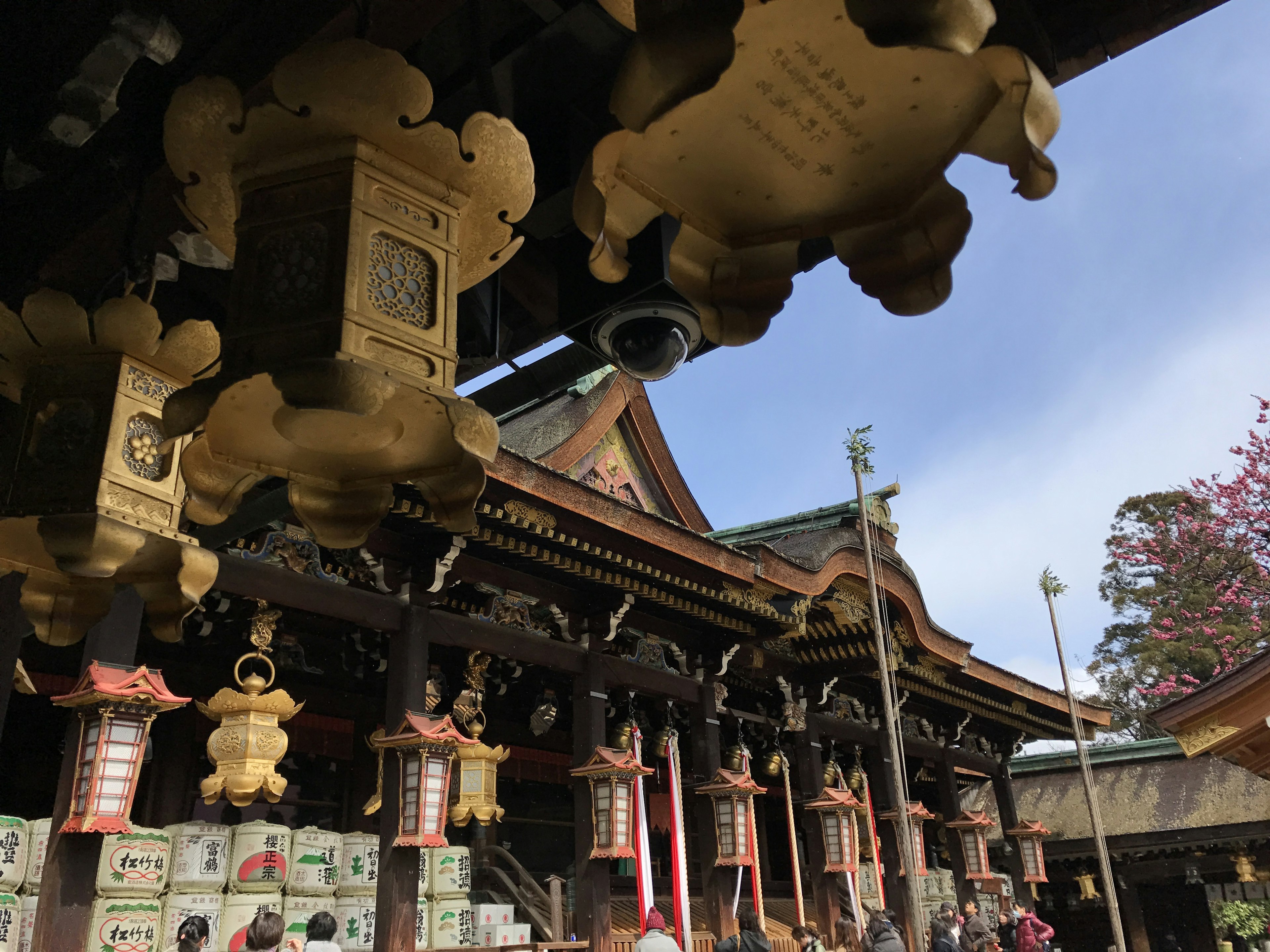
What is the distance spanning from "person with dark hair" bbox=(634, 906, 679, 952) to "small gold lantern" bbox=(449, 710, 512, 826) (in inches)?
96.5

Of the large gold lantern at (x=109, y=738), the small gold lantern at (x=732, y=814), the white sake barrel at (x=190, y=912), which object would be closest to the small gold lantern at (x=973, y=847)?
the small gold lantern at (x=732, y=814)

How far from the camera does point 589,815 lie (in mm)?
9008

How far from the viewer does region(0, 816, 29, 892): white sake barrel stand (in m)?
6.14

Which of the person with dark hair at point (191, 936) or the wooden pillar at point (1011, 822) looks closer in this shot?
the person with dark hair at point (191, 936)

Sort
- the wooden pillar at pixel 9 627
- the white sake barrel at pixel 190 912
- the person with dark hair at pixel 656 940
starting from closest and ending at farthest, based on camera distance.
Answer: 1. the wooden pillar at pixel 9 627
2. the person with dark hair at pixel 656 940
3. the white sake barrel at pixel 190 912

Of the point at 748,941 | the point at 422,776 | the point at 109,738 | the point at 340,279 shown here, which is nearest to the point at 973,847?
the point at 748,941

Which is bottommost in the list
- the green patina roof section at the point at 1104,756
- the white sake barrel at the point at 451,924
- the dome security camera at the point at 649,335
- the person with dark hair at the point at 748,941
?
the person with dark hair at the point at 748,941

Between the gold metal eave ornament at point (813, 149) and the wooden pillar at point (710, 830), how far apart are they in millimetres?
9722

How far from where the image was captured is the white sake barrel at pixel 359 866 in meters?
7.81

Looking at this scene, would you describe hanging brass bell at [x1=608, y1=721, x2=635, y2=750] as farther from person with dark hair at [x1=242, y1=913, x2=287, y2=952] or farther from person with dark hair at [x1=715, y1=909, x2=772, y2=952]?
person with dark hair at [x1=242, y1=913, x2=287, y2=952]

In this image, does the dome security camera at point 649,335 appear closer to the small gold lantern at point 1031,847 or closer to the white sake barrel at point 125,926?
the white sake barrel at point 125,926

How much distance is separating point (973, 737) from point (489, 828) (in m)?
9.64

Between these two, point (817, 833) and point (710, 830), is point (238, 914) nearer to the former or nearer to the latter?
point (710, 830)

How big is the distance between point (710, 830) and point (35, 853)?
662cm
